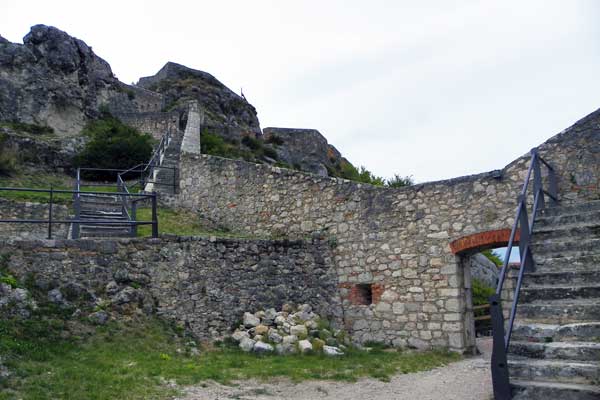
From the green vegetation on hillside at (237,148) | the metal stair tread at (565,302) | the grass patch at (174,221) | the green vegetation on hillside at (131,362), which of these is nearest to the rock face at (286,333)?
the green vegetation on hillside at (131,362)

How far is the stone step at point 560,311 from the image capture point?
5.12m

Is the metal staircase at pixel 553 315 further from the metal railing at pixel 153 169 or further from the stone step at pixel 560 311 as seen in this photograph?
the metal railing at pixel 153 169

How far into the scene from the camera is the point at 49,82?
21344 mm

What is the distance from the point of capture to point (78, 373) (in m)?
6.11

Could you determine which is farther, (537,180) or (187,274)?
(187,274)

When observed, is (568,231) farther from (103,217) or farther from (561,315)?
(103,217)

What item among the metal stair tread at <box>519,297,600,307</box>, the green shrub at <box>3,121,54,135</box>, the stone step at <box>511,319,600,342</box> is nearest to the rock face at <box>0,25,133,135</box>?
the green shrub at <box>3,121,54,135</box>

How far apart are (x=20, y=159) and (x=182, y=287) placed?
35.2 feet

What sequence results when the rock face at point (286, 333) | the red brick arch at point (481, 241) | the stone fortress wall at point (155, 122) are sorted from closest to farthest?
the rock face at point (286, 333), the red brick arch at point (481, 241), the stone fortress wall at point (155, 122)

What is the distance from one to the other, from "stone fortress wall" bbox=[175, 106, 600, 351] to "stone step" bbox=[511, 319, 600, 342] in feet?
11.8

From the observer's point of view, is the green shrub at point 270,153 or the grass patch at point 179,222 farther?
the green shrub at point 270,153

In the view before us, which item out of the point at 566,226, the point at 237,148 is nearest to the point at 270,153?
the point at 237,148

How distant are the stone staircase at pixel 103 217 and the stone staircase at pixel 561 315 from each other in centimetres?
632

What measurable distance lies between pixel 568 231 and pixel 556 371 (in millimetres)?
2188
